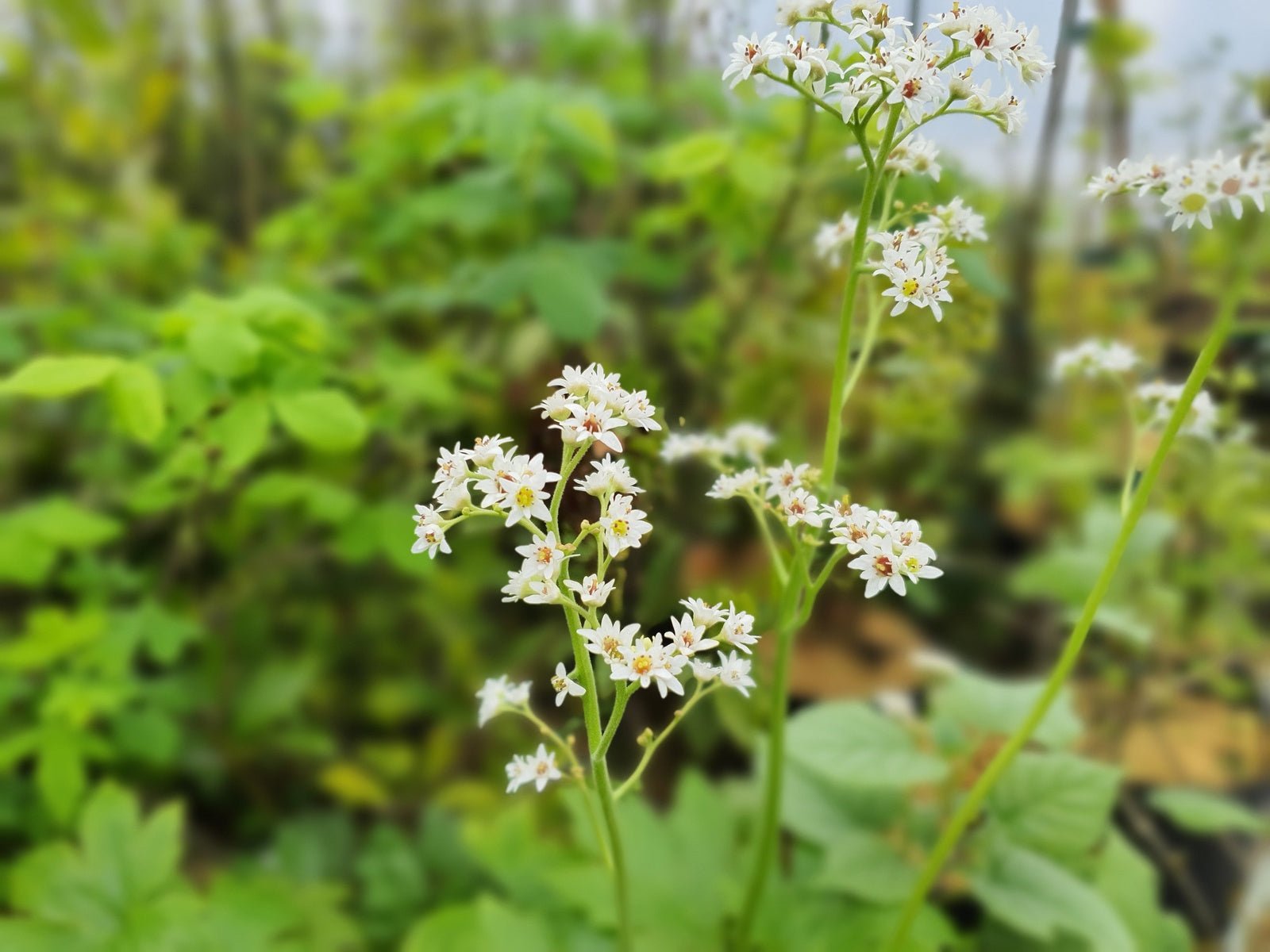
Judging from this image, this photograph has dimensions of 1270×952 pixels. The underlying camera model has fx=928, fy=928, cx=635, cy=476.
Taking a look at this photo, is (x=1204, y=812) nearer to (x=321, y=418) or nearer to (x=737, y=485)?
(x=737, y=485)

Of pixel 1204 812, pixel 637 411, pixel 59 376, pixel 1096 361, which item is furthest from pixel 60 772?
pixel 1204 812

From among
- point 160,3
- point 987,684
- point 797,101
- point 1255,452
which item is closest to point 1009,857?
point 987,684

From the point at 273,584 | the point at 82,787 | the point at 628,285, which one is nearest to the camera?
the point at 82,787

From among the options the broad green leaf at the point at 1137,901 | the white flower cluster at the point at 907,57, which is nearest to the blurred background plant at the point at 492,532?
the broad green leaf at the point at 1137,901

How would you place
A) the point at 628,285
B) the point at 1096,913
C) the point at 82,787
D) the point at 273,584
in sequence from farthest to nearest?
the point at 628,285 < the point at 273,584 < the point at 82,787 < the point at 1096,913

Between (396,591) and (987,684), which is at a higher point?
(987,684)

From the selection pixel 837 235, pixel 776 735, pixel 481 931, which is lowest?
pixel 481 931

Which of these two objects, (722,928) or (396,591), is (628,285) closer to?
(396,591)
